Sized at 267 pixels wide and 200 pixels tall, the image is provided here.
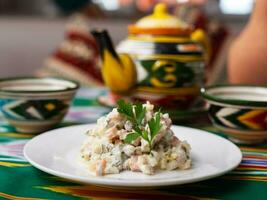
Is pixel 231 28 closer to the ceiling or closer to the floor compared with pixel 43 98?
closer to the ceiling

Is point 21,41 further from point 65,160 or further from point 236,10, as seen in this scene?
point 65,160

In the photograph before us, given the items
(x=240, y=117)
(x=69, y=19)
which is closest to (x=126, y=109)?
(x=240, y=117)

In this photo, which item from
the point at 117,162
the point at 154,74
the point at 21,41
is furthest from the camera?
the point at 21,41

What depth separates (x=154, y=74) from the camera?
1034 mm

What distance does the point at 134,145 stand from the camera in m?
0.66

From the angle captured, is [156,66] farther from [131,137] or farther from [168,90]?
[131,137]

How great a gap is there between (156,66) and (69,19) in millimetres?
1837

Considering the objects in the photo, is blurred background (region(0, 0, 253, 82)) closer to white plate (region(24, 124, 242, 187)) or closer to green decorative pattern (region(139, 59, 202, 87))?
green decorative pattern (region(139, 59, 202, 87))

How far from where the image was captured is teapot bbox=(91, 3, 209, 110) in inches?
40.1

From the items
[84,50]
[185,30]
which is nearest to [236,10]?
[84,50]

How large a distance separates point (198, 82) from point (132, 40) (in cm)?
18

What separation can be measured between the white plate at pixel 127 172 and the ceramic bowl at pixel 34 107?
0.26 ft

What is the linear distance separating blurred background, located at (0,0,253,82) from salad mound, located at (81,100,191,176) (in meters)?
1.69

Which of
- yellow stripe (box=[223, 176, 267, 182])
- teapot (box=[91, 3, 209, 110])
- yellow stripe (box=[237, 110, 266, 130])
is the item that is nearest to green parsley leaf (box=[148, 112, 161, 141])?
yellow stripe (box=[223, 176, 267, 182])
